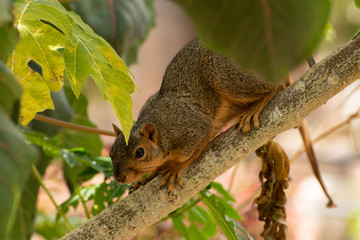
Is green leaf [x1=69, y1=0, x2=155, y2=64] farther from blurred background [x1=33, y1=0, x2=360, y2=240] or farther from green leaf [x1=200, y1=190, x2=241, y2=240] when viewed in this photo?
blurred background [x1=33, y1=0, x2=360, y2=240]

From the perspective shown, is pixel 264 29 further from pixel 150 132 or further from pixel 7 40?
pixel 150 132

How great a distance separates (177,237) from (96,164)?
994 millimetres

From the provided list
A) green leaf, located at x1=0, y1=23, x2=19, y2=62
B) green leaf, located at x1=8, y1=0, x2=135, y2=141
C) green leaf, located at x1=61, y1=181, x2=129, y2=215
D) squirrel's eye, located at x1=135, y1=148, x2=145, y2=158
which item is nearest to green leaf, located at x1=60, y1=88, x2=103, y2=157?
green leaf, located at x1=61, y1=181, x2=129, y2=215

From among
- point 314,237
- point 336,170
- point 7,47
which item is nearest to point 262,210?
point 7,47

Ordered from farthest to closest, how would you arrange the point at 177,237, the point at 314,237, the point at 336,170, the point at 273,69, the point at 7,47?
the point at 336,170, the point at 314,237, the point at 177,237, the point at 7,47, the point at 273,69

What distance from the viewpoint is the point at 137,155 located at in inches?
51.1

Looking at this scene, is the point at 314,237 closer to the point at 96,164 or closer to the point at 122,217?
the point at 96,164

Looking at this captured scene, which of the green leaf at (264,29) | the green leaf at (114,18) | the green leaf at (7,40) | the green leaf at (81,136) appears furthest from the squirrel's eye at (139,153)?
the green leaf at (264,29)

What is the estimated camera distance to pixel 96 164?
1327mm

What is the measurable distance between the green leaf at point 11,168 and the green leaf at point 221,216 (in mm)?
935

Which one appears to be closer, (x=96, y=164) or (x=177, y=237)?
(x=96, y=164)

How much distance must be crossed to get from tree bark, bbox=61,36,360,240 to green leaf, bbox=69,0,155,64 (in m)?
0.40

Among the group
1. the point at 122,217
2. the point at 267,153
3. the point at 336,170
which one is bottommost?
the point at 336,170

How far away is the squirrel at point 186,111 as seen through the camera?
126 cm
